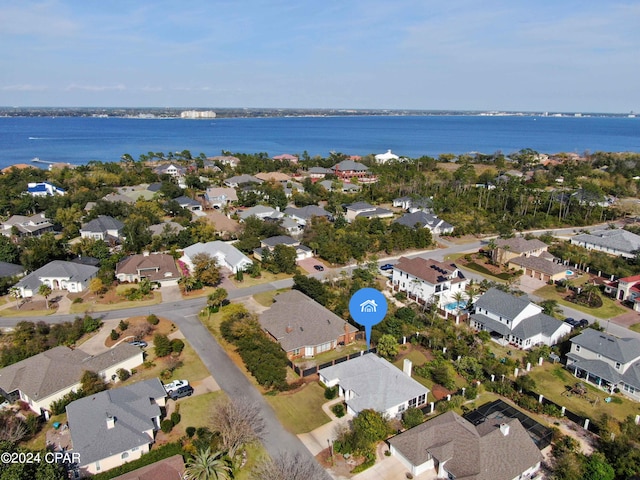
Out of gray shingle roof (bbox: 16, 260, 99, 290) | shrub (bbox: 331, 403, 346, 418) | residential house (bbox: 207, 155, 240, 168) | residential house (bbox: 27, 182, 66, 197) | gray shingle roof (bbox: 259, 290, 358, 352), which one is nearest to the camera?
shrub (bbox: 331, 403, 346, 418)

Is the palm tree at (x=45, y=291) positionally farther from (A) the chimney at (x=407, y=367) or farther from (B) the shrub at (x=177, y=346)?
(A) the chimney at (x=407, y=367)

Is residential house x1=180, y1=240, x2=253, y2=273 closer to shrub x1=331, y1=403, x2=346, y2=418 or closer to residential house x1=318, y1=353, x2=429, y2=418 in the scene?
residential house x1=318, y1=353, x2=429, y2=418

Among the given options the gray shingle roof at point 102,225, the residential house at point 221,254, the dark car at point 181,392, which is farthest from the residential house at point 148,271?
the dark car at point 181,392

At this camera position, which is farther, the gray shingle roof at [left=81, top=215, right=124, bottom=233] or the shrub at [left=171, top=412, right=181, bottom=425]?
the gray shingle roof at [left=81, top=215, right=124, bottom=233]

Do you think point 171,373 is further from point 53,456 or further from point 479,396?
point 479,396

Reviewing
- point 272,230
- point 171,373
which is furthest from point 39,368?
point 272,230

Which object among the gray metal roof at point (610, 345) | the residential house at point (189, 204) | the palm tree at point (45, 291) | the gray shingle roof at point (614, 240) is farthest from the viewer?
the residential house at point (189, 204)

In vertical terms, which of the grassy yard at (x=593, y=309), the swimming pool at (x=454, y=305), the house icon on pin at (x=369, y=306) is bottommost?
the grassy yard at (x=593, y=309)

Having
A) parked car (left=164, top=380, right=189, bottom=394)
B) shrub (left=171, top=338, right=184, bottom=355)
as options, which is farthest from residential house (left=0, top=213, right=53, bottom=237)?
parked car (left=164, top=380, right=189, bottom=394)
